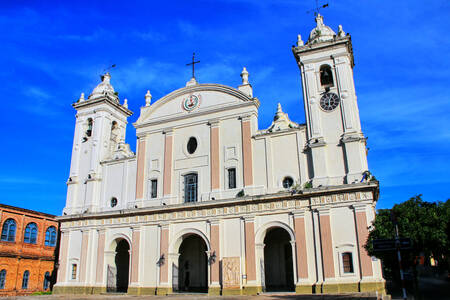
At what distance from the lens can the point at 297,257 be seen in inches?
907

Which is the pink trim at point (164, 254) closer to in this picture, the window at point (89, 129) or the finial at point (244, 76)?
the finial at point (244, 76)

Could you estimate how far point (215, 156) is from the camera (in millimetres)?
27516

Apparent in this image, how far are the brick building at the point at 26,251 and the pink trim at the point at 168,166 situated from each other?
1407cm

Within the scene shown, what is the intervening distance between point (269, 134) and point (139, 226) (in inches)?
433

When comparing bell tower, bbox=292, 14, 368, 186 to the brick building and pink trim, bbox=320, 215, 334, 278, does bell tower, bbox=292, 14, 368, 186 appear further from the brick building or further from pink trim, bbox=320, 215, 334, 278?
the brick building

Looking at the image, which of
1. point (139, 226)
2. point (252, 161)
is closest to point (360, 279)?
point (252, 161)

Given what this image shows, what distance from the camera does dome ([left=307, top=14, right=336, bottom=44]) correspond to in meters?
27.3

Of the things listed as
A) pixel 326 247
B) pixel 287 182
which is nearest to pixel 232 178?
pixel 287 182

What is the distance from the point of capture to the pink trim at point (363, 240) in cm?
2122

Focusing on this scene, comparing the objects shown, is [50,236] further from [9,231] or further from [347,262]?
[347,262]

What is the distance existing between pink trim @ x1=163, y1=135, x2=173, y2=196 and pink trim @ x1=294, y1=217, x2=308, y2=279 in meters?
9.50

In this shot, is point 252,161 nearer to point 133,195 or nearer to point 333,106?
point 333,106

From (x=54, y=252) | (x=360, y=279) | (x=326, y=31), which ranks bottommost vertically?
(x=360, y=279)

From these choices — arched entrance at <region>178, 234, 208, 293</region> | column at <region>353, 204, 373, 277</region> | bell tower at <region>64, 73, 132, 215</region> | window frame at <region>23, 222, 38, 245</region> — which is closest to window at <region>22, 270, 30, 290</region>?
window frame at <region>23, 222, 38, 245</region>
